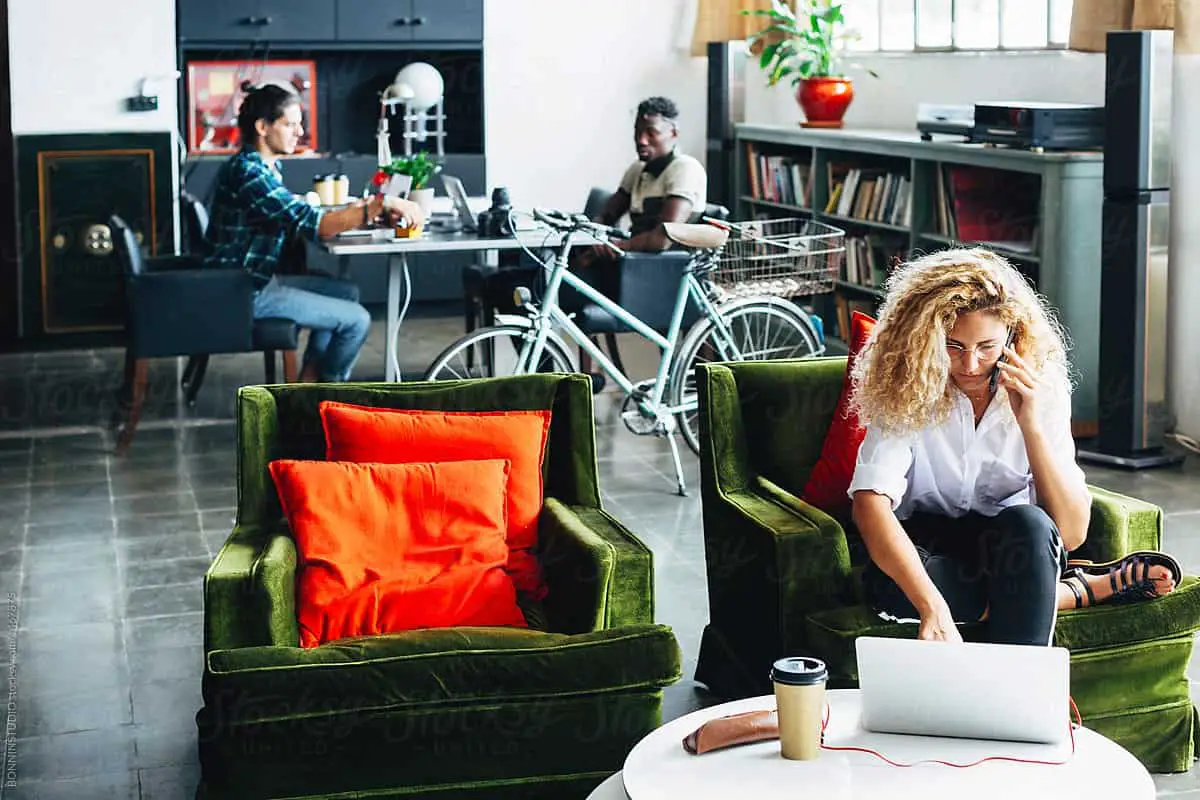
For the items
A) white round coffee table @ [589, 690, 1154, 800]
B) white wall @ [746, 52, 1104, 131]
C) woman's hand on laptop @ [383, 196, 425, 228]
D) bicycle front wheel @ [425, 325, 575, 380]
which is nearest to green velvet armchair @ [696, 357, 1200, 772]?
white round coffee table @ [589, 690, 1154, 800]

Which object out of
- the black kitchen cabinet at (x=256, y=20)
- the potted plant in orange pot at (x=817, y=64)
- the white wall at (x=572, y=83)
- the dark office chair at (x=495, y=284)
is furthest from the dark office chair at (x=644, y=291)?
the black kitchen cabinet at (x=256, y=20)

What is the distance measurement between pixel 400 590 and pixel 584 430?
0.56 meters

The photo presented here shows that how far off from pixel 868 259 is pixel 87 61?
159 inches

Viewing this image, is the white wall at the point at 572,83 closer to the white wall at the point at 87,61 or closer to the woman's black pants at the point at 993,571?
the white wall at the point at 87,61

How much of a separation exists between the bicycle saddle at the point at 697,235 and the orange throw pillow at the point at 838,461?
73.6 inches

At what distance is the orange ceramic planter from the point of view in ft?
26.3

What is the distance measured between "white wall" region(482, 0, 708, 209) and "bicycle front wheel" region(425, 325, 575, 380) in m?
3.45

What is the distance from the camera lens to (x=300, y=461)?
318 centimetres

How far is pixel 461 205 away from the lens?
6.53 m

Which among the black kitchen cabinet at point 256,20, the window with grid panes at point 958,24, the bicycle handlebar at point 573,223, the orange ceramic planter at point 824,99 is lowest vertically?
the bicycle handlebar at point 573,223

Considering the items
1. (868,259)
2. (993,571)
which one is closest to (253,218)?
(868,259)

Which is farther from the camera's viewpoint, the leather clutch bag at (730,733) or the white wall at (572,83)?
the white wall at (572,83)

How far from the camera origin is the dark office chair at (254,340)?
20.1 feet

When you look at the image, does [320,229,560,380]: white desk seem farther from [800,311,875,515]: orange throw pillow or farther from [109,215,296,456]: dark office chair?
[800,311,875,515]: orange throw pillow
